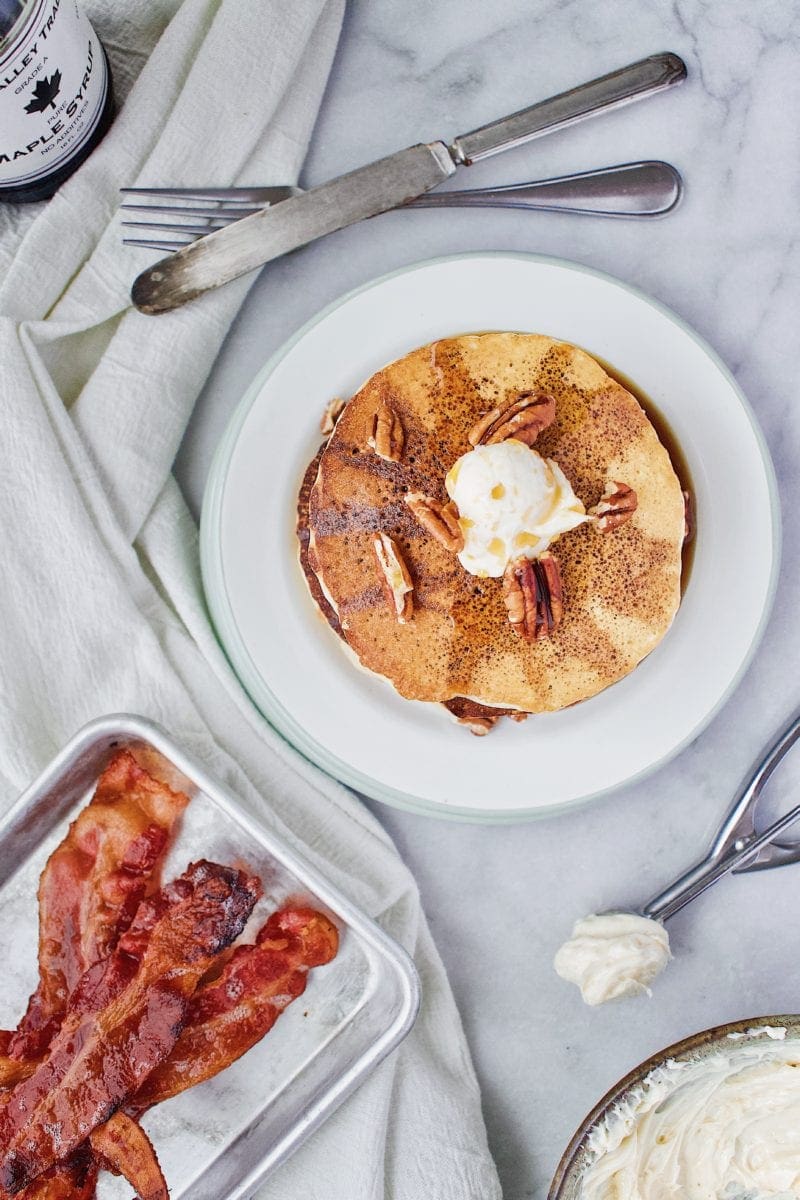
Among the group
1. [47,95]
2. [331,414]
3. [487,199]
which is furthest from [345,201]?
[47,95]

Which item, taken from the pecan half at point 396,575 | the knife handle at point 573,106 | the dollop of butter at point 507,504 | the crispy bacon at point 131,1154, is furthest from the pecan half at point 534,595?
the crispy bacon at point 131,1154

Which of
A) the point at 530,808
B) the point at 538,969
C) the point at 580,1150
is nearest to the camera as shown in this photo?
the point at 580,1150

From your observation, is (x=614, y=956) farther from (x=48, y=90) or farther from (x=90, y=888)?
(x=48, y=90)

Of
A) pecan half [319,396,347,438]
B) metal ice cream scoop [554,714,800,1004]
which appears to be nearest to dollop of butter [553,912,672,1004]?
metal ice cream scoop [554,714,800,1004]

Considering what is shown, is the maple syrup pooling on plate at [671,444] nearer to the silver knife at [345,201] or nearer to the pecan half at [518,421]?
the pecan half at [518,421]

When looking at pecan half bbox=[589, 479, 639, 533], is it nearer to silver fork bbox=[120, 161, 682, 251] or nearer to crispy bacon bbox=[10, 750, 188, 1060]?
silver fork bbox=[120, 161, 682, 251]

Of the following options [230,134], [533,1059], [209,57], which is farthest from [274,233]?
[533,1059]

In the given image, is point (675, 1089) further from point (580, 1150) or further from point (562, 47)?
point (562, 47)
